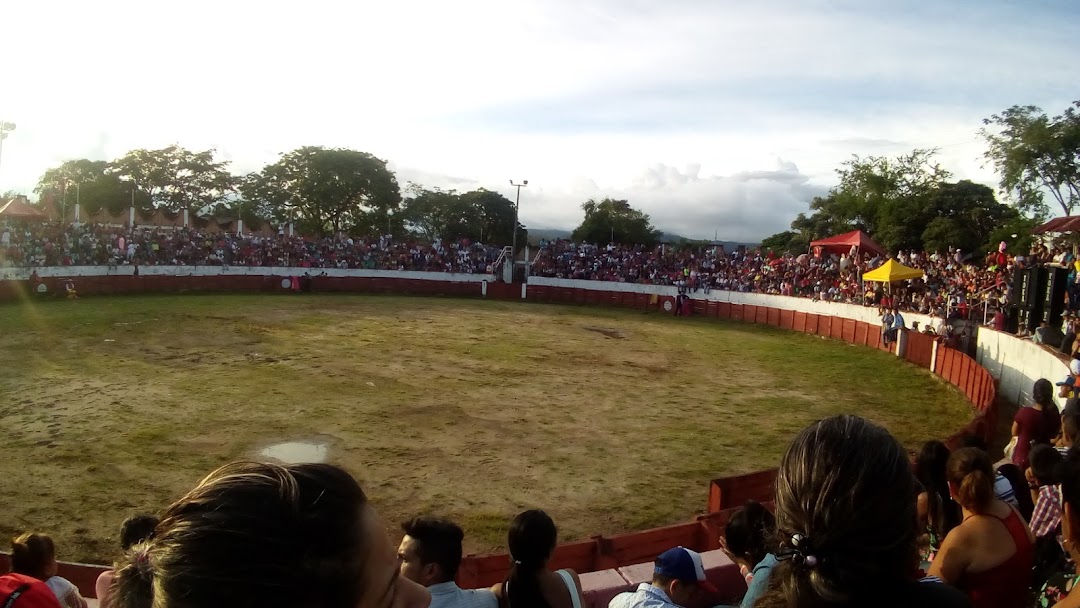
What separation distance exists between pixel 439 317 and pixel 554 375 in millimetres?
10553

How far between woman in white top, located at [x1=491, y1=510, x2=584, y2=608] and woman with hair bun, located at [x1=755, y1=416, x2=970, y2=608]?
5.64 feet

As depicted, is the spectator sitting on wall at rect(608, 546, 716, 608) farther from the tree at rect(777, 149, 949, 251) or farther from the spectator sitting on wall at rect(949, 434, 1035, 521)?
the tree at rect(777, 149, 949, 251)

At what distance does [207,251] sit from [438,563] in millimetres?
34288

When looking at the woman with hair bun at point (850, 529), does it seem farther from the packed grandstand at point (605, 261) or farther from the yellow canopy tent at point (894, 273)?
the yellow canopy tent at point (894, 273)

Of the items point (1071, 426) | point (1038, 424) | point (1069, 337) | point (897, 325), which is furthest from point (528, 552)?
point (897, 325)

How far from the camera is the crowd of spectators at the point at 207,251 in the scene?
27.7 metres

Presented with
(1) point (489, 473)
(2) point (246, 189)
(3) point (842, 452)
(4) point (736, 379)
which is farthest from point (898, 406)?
(2) point (246, 189)

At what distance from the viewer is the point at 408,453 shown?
9.45m

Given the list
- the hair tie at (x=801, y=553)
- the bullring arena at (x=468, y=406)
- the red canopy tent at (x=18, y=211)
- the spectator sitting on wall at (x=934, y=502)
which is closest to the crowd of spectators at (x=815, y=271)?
the bullring arena at (x=468, y=406)

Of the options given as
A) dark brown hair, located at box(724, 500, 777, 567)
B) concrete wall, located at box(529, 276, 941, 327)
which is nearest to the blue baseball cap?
dark brown hair, located at box(724, 500, 777, 567)

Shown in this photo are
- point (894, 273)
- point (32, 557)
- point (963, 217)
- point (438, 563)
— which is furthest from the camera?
point (963, 217)

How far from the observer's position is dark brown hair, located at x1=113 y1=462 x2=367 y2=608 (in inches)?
35.5

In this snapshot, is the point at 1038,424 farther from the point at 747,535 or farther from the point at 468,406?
the point at 468,406

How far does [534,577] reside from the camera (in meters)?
3.21
